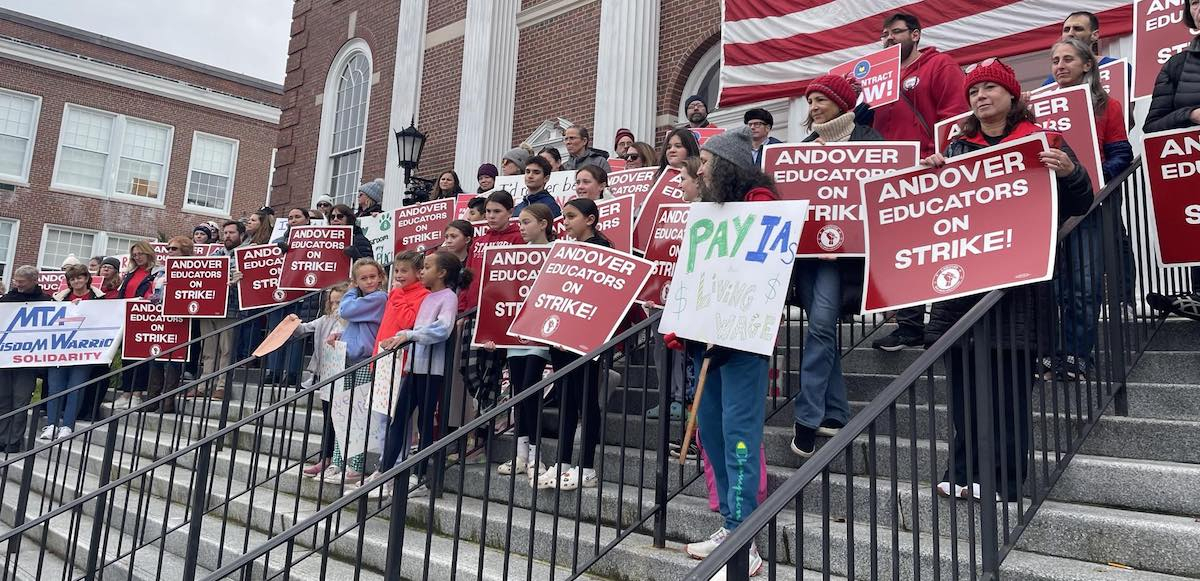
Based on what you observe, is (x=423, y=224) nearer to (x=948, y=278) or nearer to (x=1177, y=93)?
(x=948, y=278)

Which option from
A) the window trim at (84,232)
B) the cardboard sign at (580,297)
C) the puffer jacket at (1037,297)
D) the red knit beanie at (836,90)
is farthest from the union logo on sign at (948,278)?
the window trim at (84,232)

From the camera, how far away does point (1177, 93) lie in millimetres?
4254

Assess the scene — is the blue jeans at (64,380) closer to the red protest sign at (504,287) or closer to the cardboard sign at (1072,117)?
the red protest sign at (504,287)

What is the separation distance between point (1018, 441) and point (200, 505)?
3.95m

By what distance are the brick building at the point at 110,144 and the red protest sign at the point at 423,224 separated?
70.9 feet

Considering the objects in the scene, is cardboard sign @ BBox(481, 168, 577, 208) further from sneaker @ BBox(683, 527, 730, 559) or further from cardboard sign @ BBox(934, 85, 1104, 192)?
sneaker @ BBox(683, 527, 730, 559)

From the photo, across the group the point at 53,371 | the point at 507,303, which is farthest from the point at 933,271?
the point at 53,371

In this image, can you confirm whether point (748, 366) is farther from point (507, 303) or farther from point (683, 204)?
point (507, 303)

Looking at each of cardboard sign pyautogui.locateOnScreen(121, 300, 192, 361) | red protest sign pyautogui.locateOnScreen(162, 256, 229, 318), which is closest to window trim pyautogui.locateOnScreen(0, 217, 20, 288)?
cardboard sign pyautogui.locateOnScreen(121, 300, 192, 361)

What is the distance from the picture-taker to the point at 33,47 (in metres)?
24.6

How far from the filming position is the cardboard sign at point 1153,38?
559 centimetres

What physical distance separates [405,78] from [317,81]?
371 centimetres

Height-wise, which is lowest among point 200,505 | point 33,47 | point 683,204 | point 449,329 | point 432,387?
point 200,505

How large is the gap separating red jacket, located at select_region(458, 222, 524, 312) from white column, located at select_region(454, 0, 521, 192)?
→ 7.21 m
